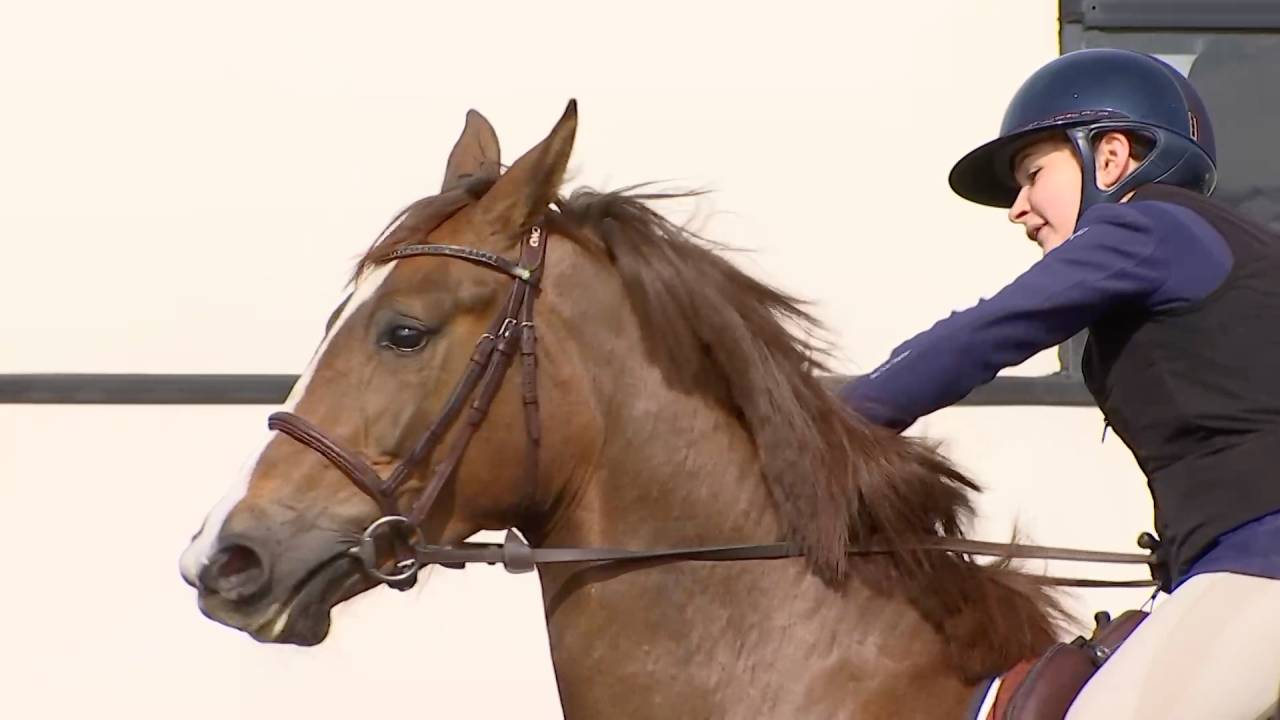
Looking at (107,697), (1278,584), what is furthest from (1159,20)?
(107,697)

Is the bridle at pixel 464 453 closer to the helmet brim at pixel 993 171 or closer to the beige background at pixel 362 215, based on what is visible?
the helmet brim at pixel 993 171

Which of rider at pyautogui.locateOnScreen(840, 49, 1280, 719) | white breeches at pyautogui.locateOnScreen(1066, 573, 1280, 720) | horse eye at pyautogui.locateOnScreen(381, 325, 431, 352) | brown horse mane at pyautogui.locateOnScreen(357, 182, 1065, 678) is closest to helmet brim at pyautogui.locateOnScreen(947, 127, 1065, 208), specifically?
rider at pyautogui.locateOnScreen(840, 49, 1280, 719)

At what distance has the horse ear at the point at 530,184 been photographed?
2.13 m

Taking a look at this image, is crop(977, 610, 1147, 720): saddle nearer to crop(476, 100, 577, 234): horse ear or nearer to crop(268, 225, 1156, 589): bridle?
crop(268, 225, 1156, 589): bridle

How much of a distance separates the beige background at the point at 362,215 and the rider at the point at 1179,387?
2.26 metres

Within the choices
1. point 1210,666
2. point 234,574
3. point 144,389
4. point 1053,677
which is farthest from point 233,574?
point 144,389

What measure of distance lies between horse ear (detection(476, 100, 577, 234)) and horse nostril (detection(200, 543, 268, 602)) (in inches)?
25.7

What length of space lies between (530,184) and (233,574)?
2.55ft

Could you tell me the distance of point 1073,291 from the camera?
1.94 meters

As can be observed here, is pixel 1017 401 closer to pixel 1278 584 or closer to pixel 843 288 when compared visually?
pixel 843 288

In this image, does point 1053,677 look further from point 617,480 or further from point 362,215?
point 362,215

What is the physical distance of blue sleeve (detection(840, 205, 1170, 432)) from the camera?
1.93 m

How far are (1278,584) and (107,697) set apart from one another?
358 cm

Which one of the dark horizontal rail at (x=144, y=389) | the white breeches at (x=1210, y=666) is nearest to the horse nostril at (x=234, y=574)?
the white breeches at (x=1210, y=666)
